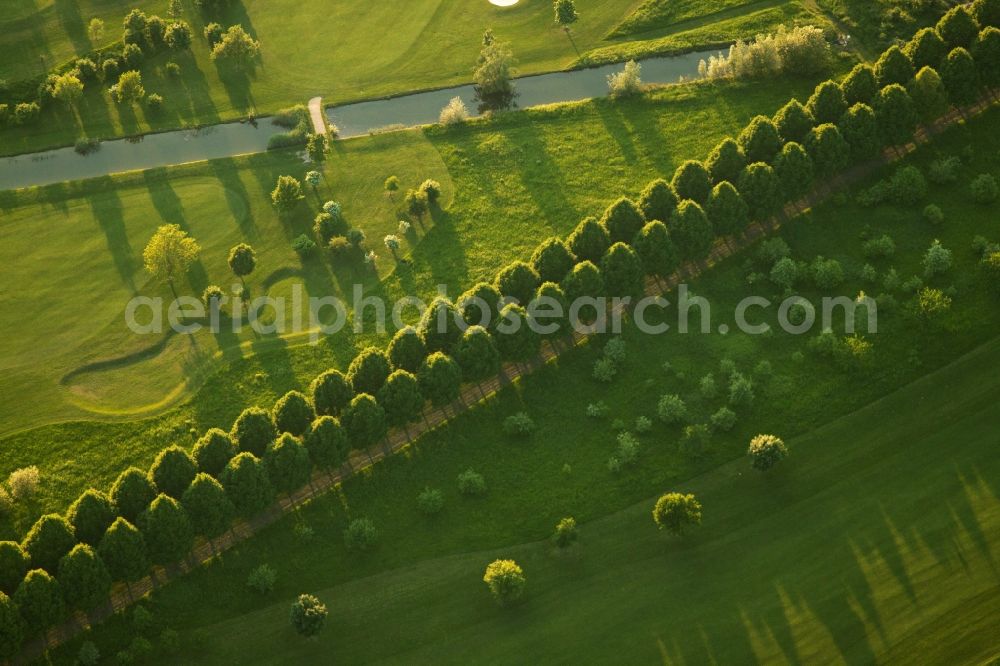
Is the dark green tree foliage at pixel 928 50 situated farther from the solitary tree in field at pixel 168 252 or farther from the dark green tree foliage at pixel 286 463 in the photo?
the solitary tree in field at pixel 168 252

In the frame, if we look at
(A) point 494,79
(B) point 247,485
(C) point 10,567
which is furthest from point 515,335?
(C) point 10,567

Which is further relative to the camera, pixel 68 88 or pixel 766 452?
pixel 68 88

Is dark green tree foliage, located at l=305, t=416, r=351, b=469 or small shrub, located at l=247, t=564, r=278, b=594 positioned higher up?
dark green tree foliage, located at l=305, t=416, r=351, b=469

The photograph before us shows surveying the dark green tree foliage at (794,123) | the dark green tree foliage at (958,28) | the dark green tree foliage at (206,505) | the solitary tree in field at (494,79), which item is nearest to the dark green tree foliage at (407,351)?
the dark green tree foliage at (206,505)

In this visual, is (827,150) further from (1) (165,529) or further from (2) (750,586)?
(1) (165,529)

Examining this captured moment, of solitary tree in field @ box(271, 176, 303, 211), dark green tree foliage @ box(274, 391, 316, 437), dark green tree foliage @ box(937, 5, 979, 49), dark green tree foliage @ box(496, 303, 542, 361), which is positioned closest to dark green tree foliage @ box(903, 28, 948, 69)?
dark green tree foliage @ box(937, 5, 979, 49)

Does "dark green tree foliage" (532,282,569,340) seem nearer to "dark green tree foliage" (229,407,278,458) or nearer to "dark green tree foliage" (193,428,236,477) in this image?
"dark green tree foliage" (229,407,278,458)
